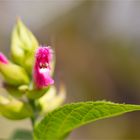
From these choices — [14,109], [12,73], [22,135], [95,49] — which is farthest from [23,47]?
[95,49]

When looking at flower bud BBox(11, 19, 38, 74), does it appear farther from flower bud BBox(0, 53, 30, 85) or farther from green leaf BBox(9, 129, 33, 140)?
green leaf BBox(9, 129, 33, 140)

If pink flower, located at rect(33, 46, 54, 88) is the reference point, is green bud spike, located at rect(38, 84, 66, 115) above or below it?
below

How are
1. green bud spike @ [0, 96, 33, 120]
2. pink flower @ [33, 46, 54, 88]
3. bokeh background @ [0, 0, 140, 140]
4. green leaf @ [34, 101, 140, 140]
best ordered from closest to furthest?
green leaf @ [34, 101, 140, 140] → pink flower @ [33, 46, 54, 88] → green bud spike @ [0, 96, 33, 120] → bokeh background @ [0, 0, 140, 140]

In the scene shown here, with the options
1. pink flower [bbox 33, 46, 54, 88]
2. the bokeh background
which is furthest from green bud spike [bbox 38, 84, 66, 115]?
the bokeh background

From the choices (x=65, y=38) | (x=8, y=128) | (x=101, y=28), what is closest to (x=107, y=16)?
(x=101, y=28)

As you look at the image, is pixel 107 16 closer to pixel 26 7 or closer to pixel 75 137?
pixel 26 7

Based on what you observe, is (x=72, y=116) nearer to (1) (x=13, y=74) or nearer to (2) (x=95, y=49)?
(1) (x=13, y=74)

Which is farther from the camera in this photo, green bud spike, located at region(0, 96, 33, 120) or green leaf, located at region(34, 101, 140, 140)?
green bud spike, located at region(0, 96, 33, 120)
